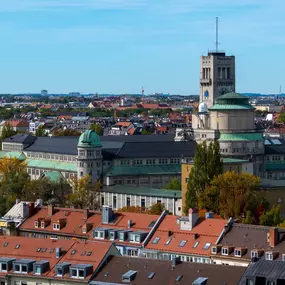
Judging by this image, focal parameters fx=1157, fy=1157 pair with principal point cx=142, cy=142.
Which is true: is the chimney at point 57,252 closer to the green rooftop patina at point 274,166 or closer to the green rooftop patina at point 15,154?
the green rooftop patina at point 274,166

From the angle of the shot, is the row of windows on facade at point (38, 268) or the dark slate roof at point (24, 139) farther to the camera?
the dark slate roof at point (24, 139)

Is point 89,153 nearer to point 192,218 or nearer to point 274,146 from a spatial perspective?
point 274,146

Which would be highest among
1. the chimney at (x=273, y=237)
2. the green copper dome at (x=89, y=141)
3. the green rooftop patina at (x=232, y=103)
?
the green rooftop patina at (x=232, y=103)

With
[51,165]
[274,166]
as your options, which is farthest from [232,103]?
[51,165]

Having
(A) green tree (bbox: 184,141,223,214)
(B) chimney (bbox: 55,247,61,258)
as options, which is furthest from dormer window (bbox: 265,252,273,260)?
(A) green tree (bbox: 184,141,223,214)

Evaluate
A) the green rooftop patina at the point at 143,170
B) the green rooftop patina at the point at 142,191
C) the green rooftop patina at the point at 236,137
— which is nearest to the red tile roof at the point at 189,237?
the green rooftop patina at the point at 142,191

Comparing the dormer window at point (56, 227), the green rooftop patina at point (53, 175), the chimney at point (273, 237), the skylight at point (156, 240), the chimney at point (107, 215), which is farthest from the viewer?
the green rooftop patina at point (53, 175)

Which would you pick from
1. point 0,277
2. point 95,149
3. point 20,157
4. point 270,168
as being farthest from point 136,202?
point 0,277
